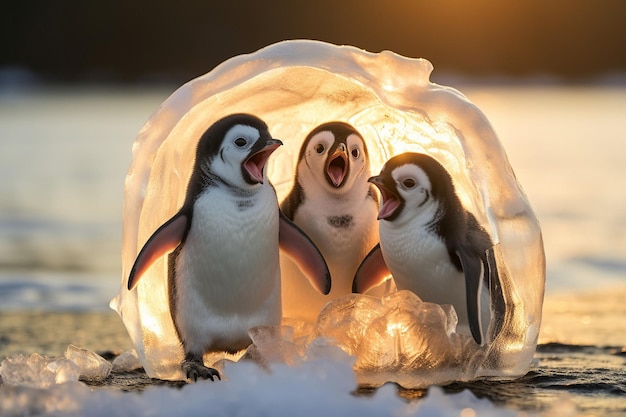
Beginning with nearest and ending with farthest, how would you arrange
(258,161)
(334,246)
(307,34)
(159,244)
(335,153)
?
1. (159,244)
2. (258,161)
3. (335,153)
4. (334,246)
5. (307,34)

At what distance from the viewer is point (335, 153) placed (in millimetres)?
5215

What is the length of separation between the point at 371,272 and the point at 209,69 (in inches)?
1213

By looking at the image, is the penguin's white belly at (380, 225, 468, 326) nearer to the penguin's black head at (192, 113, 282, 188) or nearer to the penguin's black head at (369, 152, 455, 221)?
the penguin's black head at (369, 152, 455, 221)

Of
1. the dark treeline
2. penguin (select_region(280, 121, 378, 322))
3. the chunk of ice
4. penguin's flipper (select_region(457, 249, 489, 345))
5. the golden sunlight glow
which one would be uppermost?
the dark treeline

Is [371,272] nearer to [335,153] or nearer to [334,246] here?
[334,246]

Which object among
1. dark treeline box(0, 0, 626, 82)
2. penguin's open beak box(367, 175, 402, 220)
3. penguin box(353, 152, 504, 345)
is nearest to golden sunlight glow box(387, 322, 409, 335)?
penguin box(353, 152, 504, 345)

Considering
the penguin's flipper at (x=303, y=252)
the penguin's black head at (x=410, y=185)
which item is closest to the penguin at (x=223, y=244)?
the penguin's flipper at (x=303, y=252)

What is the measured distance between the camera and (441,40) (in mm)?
38375

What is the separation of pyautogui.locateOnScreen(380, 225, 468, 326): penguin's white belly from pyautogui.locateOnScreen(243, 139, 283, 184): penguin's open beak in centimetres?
57

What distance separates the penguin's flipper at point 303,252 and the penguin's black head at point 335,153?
0.33 meters

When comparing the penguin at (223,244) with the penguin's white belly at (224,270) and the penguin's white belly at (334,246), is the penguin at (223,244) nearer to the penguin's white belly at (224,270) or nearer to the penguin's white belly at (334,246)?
the penguin's white belly at (224,270)

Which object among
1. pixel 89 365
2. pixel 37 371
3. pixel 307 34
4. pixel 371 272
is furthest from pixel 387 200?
pixel 307 34

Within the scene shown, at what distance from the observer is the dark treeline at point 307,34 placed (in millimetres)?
38062

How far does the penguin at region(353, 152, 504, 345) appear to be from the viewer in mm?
4973
